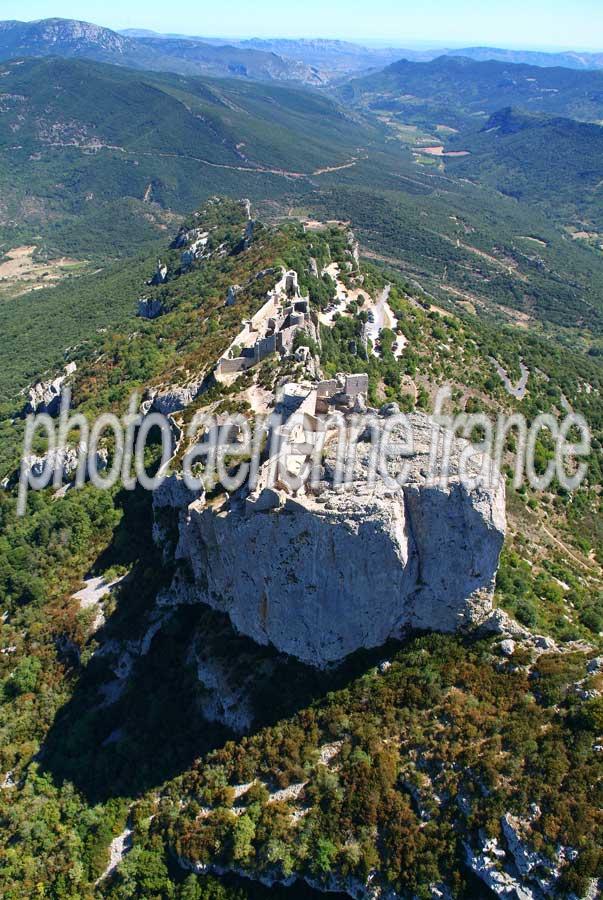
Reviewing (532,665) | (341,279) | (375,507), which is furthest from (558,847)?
(341,279)

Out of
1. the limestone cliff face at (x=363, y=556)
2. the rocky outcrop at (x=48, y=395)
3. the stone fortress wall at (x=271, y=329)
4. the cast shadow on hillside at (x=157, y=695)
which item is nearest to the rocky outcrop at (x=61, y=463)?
the rocky outcrop at (x=48, y=395)

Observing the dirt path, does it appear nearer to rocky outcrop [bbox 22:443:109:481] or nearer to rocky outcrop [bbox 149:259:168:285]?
rocky outcrop [bbox 22:443:109:481]

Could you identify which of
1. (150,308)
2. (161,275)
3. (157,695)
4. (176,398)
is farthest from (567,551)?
(161,275)

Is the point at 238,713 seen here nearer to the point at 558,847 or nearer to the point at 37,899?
the point at 37,899

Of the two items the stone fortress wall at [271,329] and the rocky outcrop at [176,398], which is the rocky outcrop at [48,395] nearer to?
the rocky outcrop at [176,398]

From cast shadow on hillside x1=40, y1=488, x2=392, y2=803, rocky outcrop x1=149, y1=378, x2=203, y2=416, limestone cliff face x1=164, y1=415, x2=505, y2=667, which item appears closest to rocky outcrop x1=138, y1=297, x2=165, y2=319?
rocky outcrop x1=149, y1=378, x2=203, y2=416

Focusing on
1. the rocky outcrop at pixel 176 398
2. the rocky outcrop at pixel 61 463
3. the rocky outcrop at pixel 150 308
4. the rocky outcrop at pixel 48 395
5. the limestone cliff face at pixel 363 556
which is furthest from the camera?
the rocky outcrop at pixel 150 308
